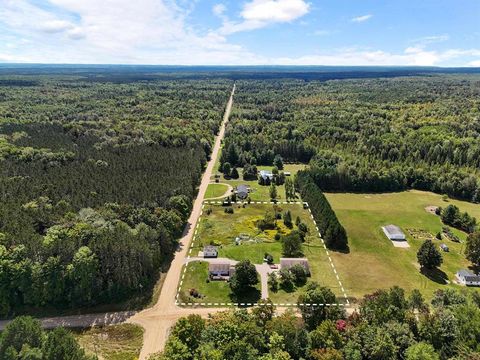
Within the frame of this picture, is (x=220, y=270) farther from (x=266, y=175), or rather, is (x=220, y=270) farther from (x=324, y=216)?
(x=266, y=175)

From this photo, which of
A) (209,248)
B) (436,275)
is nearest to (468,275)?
(436,275)

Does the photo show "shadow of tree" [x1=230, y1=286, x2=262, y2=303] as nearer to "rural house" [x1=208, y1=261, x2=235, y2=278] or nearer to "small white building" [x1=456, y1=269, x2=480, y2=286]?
"rural house" [x1=208, y1=261, x2=235, y2=278]

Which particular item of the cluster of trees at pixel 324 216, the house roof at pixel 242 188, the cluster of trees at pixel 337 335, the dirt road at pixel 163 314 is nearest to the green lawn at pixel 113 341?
the dirt road at pixel 163 314

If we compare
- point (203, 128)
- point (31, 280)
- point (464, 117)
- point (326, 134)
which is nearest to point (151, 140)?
point (203, 128)

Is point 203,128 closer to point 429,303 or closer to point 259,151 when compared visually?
point 259,151

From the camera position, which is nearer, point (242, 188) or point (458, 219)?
point (458, 219)

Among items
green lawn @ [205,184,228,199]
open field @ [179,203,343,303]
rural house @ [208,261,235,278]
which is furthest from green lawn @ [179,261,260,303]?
green lawn @ [205,184,228,199]

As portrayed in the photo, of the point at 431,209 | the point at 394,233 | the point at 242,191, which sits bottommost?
the point at 431,209

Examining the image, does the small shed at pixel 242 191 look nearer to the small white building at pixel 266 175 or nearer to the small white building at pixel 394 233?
the small white building at pixel 266 175
